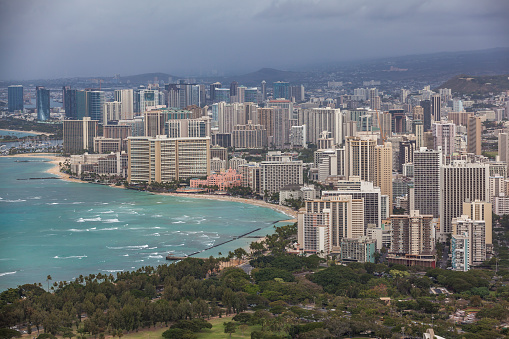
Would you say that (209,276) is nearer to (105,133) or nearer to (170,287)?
(170,287)

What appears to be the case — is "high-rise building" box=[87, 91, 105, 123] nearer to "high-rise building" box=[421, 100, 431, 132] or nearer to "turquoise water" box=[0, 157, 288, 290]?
"high-rise building" box=[421, 100, 431, 132]

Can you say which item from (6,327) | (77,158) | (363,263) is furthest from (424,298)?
(77,158)

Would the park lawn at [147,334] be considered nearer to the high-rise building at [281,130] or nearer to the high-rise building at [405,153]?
the high-rise building at [405,153]

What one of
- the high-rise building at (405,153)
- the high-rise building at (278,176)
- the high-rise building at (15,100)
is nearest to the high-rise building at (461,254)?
the high-rise building at (278,176)

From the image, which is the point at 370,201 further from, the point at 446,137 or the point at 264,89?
the point at 264,89

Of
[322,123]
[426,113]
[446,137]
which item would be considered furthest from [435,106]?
[446,137]
